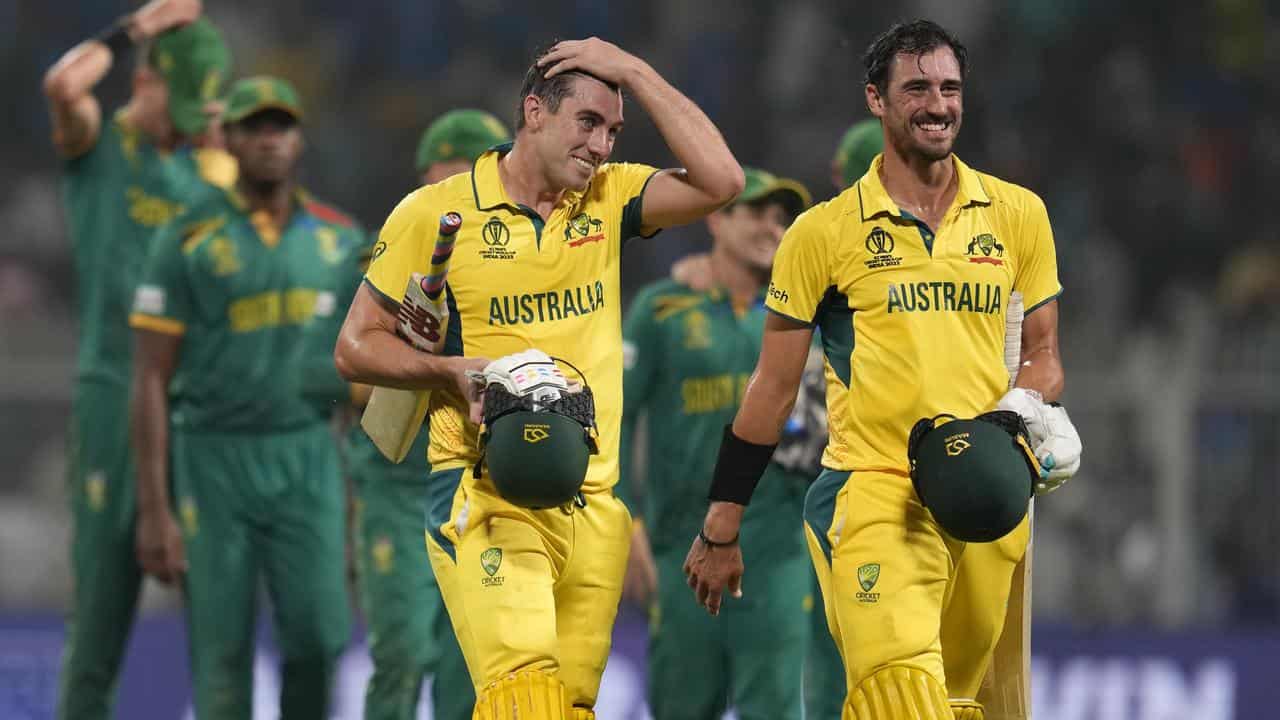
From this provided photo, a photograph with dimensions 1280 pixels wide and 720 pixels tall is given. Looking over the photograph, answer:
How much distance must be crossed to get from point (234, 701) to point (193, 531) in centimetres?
61

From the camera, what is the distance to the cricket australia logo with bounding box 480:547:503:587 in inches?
174

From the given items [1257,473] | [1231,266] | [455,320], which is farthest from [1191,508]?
[455,320]

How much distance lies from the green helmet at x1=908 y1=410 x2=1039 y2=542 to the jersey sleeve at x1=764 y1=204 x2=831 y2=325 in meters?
0.45

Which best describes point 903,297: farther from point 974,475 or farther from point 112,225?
point 112,225

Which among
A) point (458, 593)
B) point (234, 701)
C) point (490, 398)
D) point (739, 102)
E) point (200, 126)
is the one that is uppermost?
point (739, 102)

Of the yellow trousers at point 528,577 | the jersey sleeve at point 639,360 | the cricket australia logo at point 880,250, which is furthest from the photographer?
the jersey sleeve at point 639,360

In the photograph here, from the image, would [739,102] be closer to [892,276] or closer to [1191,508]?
[1191,508]

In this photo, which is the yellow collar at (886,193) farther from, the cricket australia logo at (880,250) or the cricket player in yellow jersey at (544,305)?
the cricket player in yellow jersey at (544,305)

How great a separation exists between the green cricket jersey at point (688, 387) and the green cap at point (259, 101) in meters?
1.46

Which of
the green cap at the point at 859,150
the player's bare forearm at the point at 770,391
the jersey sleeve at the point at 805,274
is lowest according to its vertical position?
the player's bare forearm at the point at 770,391

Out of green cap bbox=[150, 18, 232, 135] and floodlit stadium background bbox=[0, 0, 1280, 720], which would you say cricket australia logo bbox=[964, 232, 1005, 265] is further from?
floodlit stadium background bbox=[0, 0, 1280, 720]

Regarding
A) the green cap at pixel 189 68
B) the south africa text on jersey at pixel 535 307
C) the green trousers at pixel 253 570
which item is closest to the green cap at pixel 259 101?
the green cap at pixel 189 68

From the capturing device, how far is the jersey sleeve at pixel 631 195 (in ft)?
15.8

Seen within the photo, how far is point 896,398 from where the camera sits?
15.0 feet
